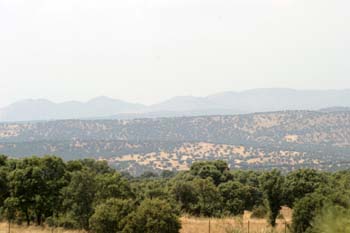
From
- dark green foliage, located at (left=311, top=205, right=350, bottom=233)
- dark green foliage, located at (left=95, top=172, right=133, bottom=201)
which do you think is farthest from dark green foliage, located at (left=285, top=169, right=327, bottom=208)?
dark green foliage, located at (left=311, top=205, right=350, bottom=233)

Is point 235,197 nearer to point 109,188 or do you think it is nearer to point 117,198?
point 109,188

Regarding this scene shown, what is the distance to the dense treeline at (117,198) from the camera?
75.2 ft

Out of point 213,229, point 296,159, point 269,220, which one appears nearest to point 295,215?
point 213,229

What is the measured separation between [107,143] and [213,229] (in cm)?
13059

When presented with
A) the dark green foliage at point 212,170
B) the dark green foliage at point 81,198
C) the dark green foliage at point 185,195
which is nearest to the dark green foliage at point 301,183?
the dark green foliage at point 185,195

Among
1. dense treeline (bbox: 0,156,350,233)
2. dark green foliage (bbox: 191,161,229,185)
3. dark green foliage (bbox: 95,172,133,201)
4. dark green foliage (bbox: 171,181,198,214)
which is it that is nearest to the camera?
dense treeline (bbox: 0,156,350,233)

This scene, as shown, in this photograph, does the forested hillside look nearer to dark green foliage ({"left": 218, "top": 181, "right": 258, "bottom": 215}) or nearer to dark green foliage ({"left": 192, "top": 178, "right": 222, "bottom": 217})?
dark green foliage ({"left": 218, "top": 181, "right": 258, "bottom": 215})

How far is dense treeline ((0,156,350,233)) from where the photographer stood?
22.9 m

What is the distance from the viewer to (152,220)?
72.4 feet

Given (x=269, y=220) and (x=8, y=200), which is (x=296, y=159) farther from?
(x=8, y=200)

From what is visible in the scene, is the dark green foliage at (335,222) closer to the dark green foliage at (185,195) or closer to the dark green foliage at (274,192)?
the dark green foliage at (274,192)

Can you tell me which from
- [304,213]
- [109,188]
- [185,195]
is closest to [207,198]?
[185,195]

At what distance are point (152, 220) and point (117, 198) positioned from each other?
476cm

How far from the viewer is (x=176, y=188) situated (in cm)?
3853
